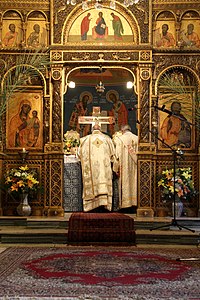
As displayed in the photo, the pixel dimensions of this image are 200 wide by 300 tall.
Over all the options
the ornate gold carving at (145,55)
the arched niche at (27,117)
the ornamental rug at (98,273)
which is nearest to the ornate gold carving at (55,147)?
the arched niche at (27,117)

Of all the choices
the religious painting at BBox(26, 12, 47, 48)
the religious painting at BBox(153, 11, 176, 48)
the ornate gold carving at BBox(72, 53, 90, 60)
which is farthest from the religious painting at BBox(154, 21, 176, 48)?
the religious painting at BBox(26, 12, 47, 48)

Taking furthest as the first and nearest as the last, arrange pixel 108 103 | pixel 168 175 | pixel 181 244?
pixel 108 103, pixel 168 175, pixel 181 244

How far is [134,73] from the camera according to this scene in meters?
12.8

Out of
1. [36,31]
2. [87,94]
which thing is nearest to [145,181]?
[36,31]

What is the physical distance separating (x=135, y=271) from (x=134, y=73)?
A: 261 inches

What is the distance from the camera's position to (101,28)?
12867 mm

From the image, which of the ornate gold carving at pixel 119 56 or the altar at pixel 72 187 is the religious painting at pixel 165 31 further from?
the altar at pixel 72 187

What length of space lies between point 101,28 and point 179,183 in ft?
12.2

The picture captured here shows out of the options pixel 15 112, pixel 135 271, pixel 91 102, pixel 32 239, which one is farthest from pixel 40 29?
pixel 135 271

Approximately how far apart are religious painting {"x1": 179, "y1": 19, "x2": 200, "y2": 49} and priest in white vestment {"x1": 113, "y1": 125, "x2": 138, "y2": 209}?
94.0 inches

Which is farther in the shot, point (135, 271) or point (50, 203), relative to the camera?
point (50, 203)

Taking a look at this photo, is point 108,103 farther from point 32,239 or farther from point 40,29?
point 32,239

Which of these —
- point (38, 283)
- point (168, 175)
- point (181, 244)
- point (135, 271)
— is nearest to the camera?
point (38, 283)

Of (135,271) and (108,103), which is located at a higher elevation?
(108,103)
